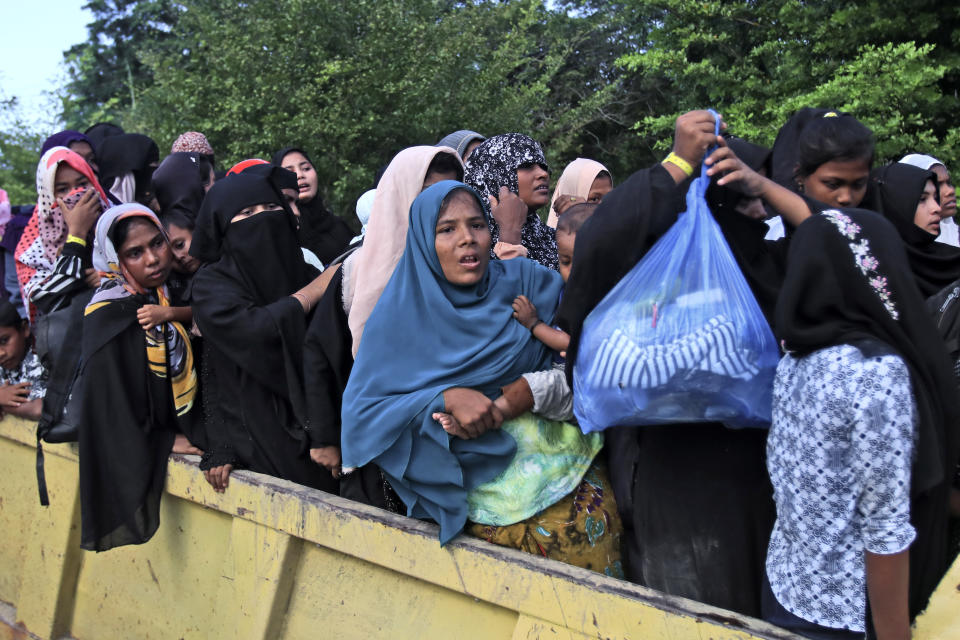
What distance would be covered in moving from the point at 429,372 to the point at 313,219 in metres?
3.01

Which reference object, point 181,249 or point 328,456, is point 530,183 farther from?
point 181,249

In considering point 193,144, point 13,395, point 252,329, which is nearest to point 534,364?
point 252,329

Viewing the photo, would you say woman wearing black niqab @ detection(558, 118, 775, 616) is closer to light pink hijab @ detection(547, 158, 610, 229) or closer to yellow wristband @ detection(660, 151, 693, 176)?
yellow wristband @ detection(660, 151, 693, 176)

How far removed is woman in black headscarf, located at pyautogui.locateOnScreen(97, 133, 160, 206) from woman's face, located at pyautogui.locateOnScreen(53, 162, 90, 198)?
0.29m

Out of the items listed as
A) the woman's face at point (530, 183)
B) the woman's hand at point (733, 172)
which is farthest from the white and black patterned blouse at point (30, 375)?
the woman's hand at point (733, 172)

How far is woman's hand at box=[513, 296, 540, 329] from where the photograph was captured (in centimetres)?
264

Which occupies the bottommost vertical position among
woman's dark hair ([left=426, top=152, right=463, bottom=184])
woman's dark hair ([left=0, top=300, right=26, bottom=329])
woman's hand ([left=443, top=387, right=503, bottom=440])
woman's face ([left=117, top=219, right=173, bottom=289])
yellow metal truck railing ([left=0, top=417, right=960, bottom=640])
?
A: yellow metal truck railing ([left=0, top=417, right=960, bottom=640])

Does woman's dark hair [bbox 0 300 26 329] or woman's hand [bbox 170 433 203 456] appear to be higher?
woman's dark hair [bbox 0 300 26 329]

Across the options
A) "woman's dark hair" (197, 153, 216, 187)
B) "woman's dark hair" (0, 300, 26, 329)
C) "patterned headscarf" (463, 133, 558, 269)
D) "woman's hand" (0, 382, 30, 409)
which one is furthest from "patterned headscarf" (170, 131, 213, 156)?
"patterned headscarf" (463, 133, 558, 269)

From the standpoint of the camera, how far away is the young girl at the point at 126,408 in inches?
128

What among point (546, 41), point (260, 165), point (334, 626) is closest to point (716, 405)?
point (334, 626)

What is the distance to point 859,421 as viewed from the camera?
5.15 ft

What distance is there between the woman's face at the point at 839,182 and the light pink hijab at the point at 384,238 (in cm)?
132

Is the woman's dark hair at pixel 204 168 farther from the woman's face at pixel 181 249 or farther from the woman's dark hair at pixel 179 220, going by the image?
the woman's face at pixel 181 249
